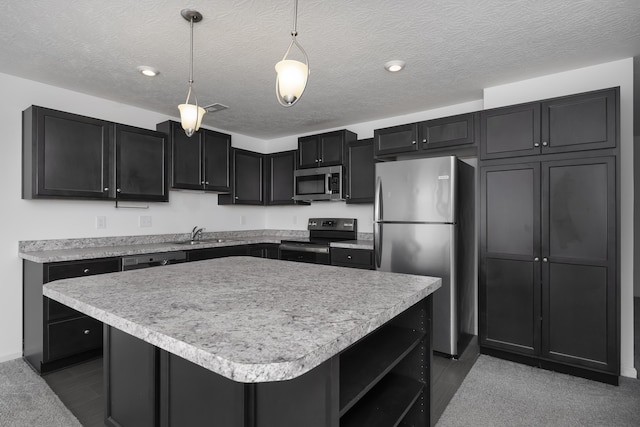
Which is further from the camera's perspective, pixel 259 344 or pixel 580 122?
pixel 580 122

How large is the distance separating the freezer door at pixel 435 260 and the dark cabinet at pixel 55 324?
2.50 m

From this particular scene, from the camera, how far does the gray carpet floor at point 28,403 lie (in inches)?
77.9

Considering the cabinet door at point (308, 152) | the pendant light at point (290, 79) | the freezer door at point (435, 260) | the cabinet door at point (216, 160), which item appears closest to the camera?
the pendant light at point (290, 79)

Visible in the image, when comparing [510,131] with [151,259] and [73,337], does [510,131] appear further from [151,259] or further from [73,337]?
[73,337]

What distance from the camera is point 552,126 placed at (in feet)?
8.58

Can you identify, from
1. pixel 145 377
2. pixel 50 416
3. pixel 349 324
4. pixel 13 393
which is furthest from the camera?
pixel 13 393

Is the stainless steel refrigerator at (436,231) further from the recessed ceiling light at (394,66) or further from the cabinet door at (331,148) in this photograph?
the cabinet door at (331,148)

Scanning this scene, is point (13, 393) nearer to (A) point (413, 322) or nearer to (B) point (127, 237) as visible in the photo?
(B) point (127, 237)

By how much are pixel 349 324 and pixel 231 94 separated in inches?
115

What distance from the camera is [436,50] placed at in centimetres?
239

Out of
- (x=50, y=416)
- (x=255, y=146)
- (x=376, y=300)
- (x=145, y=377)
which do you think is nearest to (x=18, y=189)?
(x=50, y=416)

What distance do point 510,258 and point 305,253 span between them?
7.13 ft

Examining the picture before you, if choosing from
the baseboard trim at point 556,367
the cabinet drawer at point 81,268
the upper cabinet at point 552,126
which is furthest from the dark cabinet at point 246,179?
the baseboard trim at point 556,367

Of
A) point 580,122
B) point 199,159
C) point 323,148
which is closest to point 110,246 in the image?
point 199,159
